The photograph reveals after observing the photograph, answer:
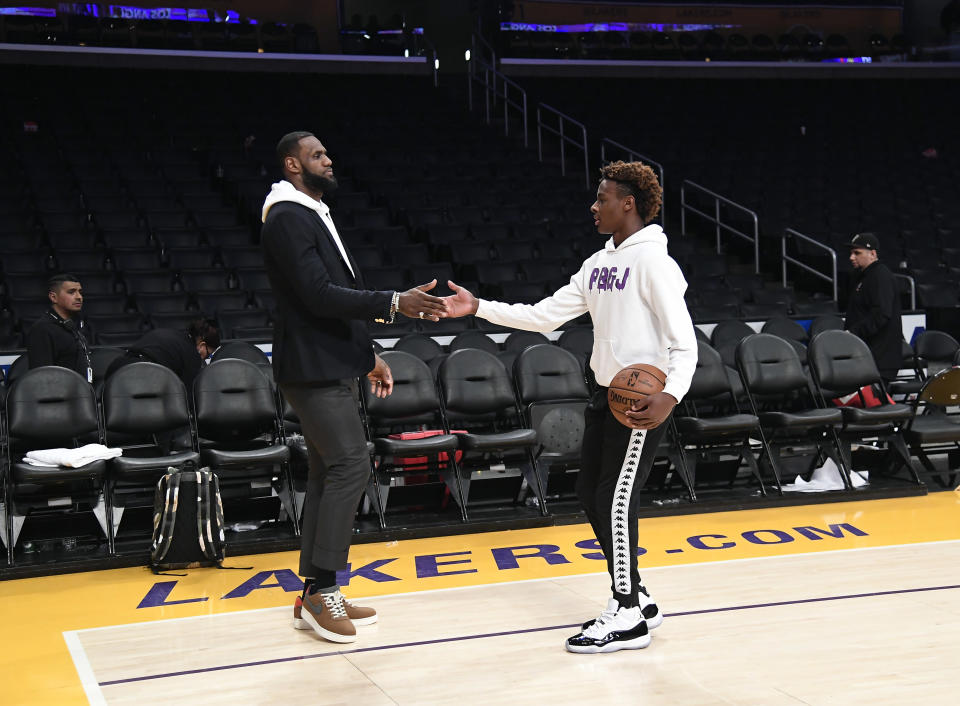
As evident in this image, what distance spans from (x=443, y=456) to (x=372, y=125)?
31.3 feet

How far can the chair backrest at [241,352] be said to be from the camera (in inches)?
291

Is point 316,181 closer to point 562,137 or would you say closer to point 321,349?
point 321,349

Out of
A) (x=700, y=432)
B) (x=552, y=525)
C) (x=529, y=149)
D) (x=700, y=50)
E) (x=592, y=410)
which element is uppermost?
(x=700, y=50)

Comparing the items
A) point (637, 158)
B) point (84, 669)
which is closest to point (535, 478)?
point (84, 669)

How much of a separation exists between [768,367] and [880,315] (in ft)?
4.02

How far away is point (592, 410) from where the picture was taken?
3.80 metres

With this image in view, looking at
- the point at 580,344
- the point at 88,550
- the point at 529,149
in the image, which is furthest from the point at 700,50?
the point at 88,550

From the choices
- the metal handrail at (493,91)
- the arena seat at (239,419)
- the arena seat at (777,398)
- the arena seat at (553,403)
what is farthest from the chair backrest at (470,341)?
the metal handrail at (493,91)

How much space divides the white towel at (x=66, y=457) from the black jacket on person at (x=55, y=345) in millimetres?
879

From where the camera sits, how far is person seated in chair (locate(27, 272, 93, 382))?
6.16 meters

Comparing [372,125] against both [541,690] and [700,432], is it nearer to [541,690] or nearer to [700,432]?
[700,432]

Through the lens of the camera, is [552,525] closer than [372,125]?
Yes

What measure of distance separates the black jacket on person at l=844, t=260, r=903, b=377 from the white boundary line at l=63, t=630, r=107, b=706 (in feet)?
19.1

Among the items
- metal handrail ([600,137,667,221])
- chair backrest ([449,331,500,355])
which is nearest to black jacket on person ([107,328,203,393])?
chair backrest ([449,331,500,355])
